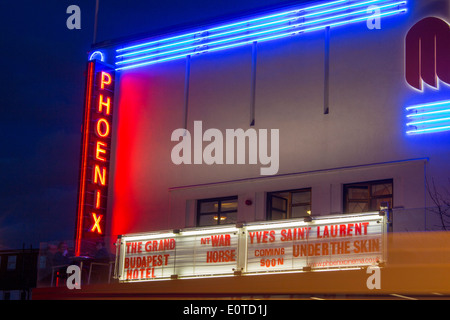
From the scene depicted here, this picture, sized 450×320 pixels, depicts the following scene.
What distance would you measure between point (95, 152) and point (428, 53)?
11247mm

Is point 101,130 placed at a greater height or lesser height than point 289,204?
greater

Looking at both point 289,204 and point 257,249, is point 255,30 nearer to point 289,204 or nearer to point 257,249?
point 289,204

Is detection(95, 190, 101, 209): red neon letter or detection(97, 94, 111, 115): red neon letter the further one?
detection(97, 94, 111, 115): red neon letter

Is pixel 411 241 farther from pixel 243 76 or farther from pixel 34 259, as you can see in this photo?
pixel 34 259

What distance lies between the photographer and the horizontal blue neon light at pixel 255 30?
75.1 feet

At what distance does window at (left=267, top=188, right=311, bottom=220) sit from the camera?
2289 centimetres

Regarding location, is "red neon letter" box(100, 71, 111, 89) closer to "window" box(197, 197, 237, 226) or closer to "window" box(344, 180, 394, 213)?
"window" box(197, 197, 237, 226)

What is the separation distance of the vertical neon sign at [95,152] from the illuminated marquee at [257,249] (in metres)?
2.97

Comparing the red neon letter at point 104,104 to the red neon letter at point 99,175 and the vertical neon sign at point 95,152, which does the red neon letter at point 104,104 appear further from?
→ the red neon letter at point 99,175

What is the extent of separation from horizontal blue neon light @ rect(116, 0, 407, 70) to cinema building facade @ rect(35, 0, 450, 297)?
0.15 feet

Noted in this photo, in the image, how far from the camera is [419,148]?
69.3 ft

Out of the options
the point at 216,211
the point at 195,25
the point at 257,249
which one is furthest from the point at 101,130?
the point at 257,249

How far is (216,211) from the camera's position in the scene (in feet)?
80.4

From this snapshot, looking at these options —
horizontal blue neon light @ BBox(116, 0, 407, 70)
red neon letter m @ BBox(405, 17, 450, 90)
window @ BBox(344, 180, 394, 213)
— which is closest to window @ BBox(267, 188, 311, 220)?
window @ BBox(344, 180, 394, 213)
